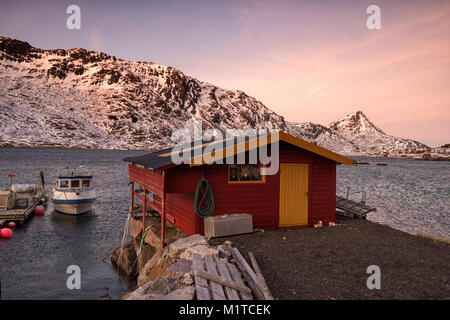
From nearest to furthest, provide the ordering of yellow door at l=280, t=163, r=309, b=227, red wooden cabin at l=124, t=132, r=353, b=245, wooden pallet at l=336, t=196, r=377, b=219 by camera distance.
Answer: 1. red wooden cabin at l=124, t=132, r=353, b=245
2. yellow door at l=280, t=163, r=309, b=227
3. wooden pallet at l=336, t=196, r=377, b=219

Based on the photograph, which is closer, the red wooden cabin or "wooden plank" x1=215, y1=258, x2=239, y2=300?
"wooden plank" x1=215, y1=258, x2=239, y2=300

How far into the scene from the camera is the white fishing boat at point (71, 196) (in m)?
30.9

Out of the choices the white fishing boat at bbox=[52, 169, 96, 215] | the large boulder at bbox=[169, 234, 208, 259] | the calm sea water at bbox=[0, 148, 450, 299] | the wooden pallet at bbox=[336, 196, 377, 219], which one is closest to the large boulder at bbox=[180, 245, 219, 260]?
the large boulder at bbox=[169, 234, 208, 259]

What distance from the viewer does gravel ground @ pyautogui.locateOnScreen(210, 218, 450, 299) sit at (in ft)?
25.0

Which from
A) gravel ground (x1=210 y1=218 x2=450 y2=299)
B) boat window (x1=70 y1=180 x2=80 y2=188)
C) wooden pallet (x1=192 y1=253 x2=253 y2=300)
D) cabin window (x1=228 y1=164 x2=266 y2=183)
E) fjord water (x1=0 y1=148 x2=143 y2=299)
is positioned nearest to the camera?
wooden pallet (x1=192 y1=253 x2=253 y2=300)

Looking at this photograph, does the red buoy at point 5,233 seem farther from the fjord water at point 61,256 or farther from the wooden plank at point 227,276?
the wooden plank at point 227,276

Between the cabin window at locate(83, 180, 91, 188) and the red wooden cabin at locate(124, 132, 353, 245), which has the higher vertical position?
the red wooden cabin at locate(124, 132, 353, 245)

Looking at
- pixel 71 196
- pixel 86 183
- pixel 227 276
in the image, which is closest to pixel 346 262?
pixel 227 276

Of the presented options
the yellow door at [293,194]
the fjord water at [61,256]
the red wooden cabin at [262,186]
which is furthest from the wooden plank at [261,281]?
the fjord water at [61,256]

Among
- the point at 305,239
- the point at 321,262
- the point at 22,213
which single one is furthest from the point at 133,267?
the point at 22,213

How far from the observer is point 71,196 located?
3102cm

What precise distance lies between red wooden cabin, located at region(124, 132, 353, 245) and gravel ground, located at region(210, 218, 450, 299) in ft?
3.30

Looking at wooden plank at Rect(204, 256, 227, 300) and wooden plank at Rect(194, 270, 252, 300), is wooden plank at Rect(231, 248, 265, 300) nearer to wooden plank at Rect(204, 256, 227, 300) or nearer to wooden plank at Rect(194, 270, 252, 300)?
wooden plank at Rect(194, 270, 252, 300)

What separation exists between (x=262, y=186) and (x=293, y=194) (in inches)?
63.4
